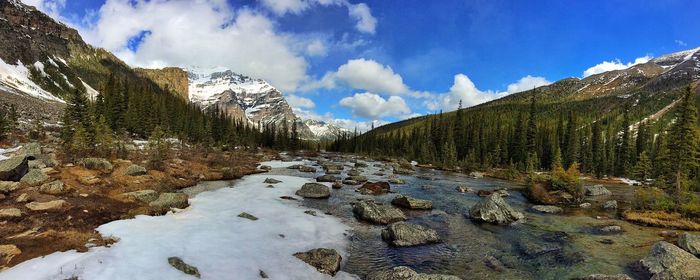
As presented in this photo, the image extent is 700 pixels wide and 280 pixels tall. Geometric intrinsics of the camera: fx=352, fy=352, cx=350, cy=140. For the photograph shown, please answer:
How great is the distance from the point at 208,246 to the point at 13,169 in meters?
16.2

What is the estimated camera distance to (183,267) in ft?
40.2

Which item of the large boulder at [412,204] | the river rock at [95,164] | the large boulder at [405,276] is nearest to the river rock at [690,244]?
the large boulder at [405,276]

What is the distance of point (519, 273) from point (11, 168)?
29.0 m

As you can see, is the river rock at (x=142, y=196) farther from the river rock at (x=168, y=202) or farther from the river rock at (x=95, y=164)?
the river rock at (x=95, y=164)

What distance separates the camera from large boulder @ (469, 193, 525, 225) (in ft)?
80.2

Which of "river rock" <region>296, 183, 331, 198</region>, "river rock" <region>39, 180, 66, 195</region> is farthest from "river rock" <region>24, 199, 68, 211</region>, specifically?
"river rock" <region>296, 183, 331, 198</region>

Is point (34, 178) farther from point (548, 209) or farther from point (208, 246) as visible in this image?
point (548, 209)

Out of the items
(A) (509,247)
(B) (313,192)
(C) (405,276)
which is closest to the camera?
(C) (405,276)

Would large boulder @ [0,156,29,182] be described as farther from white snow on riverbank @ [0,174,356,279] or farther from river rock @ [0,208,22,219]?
white snow on riverbank @ [0,174,356,279]

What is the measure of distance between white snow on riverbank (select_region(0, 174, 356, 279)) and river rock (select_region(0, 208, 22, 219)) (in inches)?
Answer: 167

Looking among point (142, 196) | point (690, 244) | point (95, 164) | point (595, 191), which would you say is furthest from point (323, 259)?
point (595, 191)

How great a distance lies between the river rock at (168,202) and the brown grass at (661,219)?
32.3m

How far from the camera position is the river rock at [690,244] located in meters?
17.2

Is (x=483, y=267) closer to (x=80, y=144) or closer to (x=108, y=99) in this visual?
(x=80, y=144)
